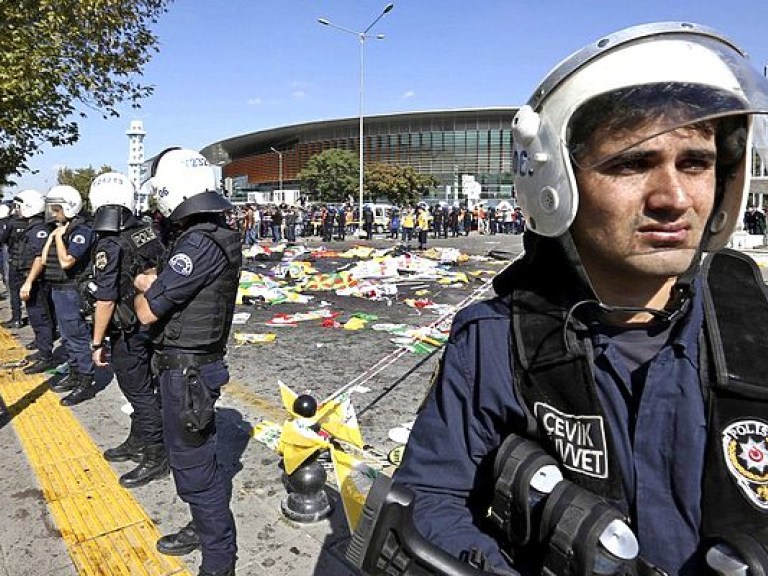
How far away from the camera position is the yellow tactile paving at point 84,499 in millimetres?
2840

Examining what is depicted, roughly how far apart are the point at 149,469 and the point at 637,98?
12.2 feet

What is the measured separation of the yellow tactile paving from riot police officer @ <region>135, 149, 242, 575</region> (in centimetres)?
17

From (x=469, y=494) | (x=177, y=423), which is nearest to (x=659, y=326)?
(x=469, y=494)

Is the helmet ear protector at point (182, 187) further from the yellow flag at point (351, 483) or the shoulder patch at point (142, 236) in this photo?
the yellow flag at point (351, 483)

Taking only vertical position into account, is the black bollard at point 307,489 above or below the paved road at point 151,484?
above

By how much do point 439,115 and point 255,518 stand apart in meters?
78.8

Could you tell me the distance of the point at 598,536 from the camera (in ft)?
→ 3.27

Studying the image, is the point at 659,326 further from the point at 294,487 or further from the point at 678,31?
the point at 294,487

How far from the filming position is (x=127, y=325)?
3.95 metres

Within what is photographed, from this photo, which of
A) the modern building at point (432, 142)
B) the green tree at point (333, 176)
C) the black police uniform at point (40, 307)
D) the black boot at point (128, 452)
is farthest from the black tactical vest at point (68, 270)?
the modern building at point (432, 142)

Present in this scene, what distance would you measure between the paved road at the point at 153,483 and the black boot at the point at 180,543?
0.16 ft

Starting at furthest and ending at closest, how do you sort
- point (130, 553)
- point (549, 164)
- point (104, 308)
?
point (104, 308) < point (130, 553) < point (549, 164)

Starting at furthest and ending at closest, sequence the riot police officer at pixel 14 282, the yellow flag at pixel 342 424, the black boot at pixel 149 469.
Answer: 1. the riot police officer at pixel 14 282
2. the black boot at pixel 149 469
3. the yellow flag at pixel 342 424

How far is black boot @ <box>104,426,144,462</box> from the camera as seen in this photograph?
4008 millimetres
